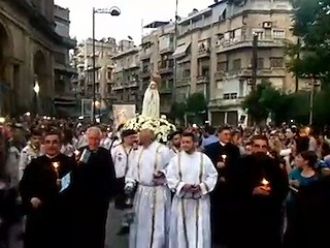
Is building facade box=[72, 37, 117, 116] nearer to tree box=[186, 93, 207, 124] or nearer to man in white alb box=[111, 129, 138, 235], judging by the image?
tree box=[186, 93, 207, 124]

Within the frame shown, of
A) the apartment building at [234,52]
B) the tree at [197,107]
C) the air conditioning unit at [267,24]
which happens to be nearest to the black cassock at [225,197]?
the apartment building at [234,52]

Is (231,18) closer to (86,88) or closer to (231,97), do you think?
(231,97)

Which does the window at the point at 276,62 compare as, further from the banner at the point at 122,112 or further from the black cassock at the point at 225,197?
the black cassock at the point at 225,197

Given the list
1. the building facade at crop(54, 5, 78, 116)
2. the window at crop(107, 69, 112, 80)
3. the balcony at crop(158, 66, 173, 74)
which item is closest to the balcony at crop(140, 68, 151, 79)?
the balcony at crop(158, 66, 173, 74)

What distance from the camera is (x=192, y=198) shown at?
1073 cm

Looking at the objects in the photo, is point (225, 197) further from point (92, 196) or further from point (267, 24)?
point (267, 24)

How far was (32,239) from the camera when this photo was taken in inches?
378

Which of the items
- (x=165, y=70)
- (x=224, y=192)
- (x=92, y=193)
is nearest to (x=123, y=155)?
(x=224, y=192)

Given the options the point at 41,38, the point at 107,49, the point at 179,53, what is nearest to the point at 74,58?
the point at 107,49

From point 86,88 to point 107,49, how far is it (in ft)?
49.6

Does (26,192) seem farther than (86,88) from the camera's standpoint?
No

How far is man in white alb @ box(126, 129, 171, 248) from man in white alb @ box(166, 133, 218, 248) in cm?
71

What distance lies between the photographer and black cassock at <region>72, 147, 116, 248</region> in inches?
393

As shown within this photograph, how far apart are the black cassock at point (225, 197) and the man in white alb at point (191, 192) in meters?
0.61
